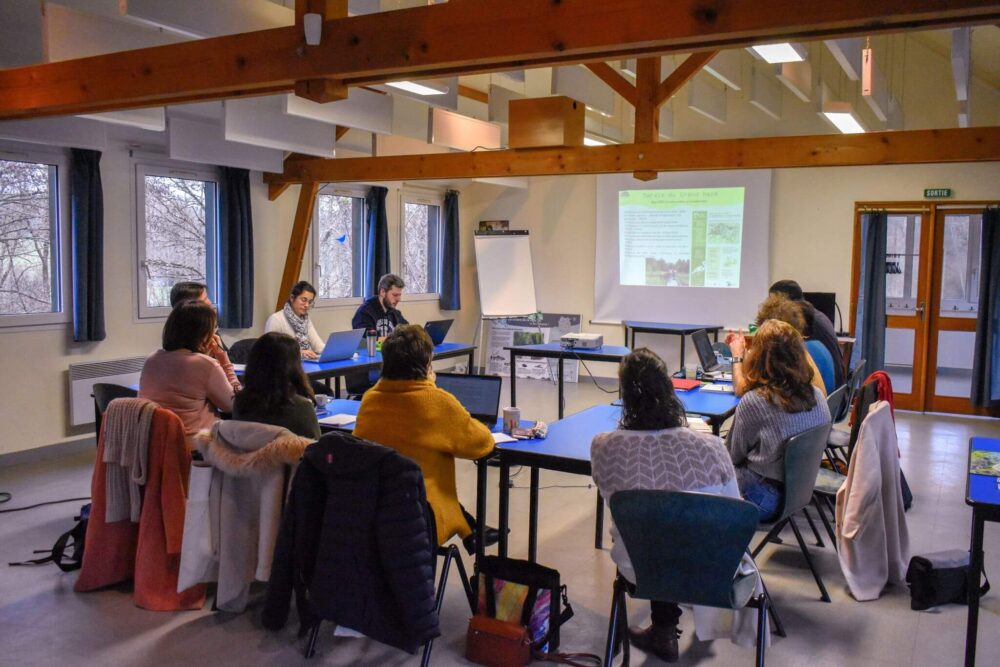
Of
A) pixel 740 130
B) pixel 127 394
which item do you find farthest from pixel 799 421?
pixel 740 130

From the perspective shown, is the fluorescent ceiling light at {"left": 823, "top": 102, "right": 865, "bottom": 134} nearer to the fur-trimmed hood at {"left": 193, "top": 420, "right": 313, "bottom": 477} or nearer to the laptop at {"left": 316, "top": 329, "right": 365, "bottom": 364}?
the laptop at {"left": 316, "top": 329, "right": 365, "bottom": 364}

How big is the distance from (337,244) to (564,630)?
5.98 metres

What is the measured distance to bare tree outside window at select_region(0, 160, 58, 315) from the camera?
17.9 feet

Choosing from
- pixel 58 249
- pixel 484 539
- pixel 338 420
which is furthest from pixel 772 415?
pixel 58 249

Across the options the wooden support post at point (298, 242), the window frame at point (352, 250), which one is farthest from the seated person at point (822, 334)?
the window frame at point (352, 250)

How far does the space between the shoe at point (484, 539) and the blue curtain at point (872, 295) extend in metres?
5.82

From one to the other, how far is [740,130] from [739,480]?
6.11 metres

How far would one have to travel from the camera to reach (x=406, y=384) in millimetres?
2893

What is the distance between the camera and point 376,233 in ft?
27.9

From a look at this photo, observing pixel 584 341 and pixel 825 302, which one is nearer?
pixel 584 341

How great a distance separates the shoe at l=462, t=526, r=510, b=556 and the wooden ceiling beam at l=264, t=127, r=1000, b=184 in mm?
3424

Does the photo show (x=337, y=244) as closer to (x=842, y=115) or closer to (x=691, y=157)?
(x=691, y=157)

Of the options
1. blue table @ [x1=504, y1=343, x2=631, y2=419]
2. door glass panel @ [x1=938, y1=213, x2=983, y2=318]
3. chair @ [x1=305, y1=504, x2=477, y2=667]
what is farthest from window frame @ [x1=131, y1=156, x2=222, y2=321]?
door glass panel @ [x1=938, y1=213, x2=983, y2=318]

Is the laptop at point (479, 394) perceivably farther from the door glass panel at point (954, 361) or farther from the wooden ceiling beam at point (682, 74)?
the door glass panel at point (954, 361)
